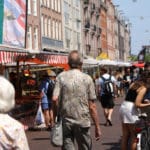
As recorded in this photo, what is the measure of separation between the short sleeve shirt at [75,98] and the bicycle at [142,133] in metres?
1.51

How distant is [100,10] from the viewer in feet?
319

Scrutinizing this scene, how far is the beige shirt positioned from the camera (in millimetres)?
4070

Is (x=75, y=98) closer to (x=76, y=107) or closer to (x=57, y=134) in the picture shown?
(x=76, y=107)

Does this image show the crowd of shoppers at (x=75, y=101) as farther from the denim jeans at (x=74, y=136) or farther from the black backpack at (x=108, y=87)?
the black backpack at (x=108, y=87)

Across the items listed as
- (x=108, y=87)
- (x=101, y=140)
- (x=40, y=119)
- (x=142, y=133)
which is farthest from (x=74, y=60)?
(x=108, y=87)

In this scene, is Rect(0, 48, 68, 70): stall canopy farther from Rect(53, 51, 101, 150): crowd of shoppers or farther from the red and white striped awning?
Rect(53, 51, 101, 150): crowd of shoppers

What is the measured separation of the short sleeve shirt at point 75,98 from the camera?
700 cm

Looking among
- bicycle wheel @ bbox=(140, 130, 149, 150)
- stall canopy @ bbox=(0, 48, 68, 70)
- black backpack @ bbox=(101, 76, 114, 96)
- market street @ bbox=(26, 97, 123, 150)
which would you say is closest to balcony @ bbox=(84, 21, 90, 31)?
stall canopy @ bbox=(0, 48, 68, 70)

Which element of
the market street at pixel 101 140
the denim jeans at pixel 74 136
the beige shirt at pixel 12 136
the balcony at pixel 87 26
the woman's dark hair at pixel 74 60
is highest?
the balcony at pixel 87 26

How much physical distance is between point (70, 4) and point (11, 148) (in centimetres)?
6615

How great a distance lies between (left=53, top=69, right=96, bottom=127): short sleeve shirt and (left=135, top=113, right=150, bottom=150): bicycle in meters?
1.51

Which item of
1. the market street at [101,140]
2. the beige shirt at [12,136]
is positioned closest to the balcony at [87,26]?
the market street at [101,140]

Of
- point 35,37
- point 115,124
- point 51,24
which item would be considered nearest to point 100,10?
point 51,24

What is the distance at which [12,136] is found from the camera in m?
4.07
